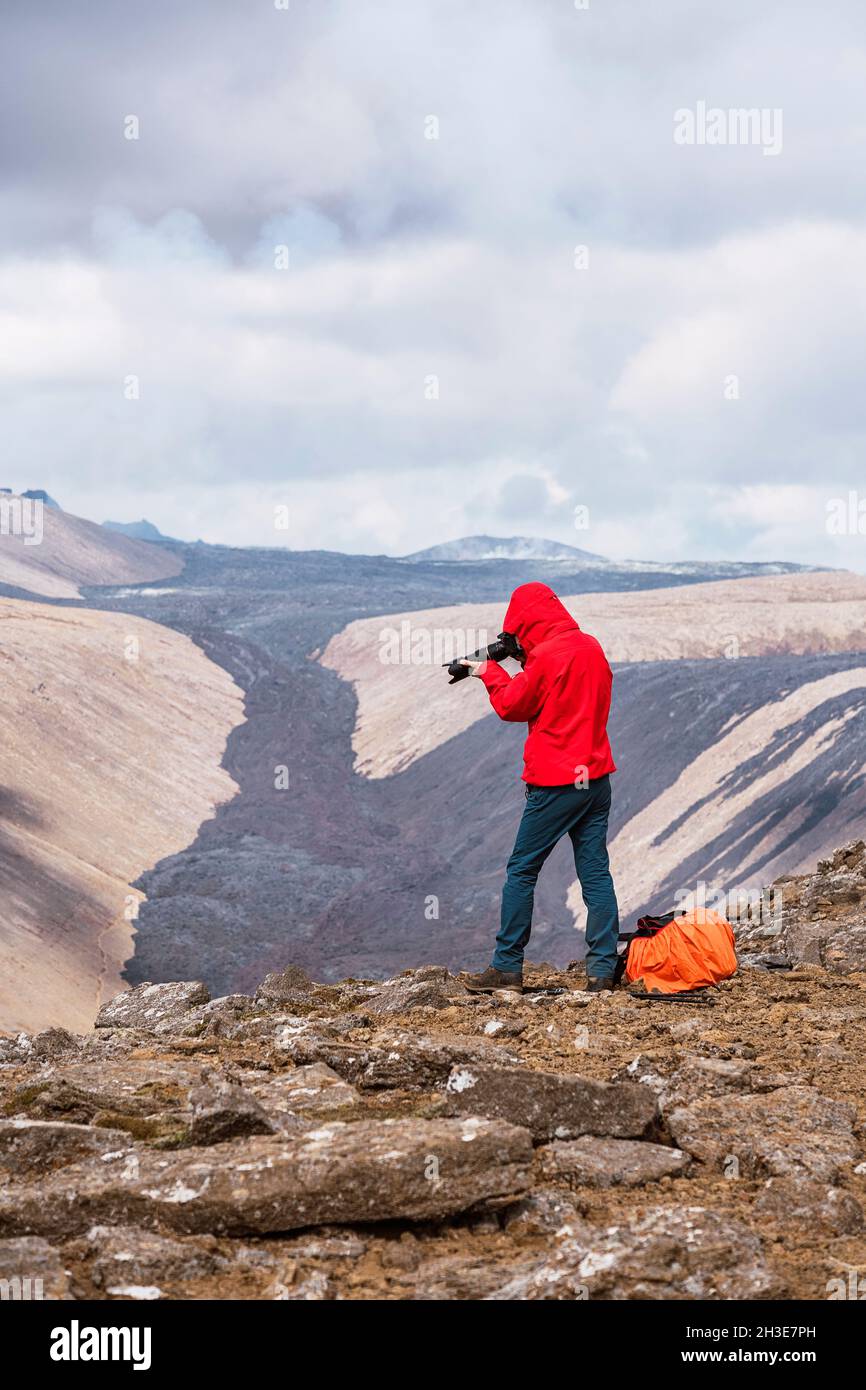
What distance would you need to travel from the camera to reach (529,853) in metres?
7.65

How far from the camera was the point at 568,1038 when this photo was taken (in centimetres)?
630

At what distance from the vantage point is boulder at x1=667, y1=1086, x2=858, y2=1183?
15.9 ft

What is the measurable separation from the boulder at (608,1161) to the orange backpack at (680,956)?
2.93 meters

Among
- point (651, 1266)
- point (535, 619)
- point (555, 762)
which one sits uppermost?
point (535, 619)

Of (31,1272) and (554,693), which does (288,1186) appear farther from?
(554,693)

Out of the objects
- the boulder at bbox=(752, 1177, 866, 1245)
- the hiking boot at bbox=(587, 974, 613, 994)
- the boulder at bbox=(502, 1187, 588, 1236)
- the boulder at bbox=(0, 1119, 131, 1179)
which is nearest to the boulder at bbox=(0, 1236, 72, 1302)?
the boulder at bbox=(0, 1119, 131, 1179)

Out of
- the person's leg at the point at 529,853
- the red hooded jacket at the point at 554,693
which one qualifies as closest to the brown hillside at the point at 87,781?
the person's leg at the point at 529,853

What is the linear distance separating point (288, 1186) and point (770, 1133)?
75.2 inches

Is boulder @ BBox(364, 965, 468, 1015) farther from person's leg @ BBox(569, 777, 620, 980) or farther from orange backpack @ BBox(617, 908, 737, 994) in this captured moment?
orange backpack @ BBox(617, 908, 737, 994)

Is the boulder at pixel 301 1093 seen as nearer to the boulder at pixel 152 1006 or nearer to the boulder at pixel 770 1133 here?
the boulder at pixel 770 1133

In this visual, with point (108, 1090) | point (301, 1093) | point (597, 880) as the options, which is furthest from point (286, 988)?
point (301, 1093)
